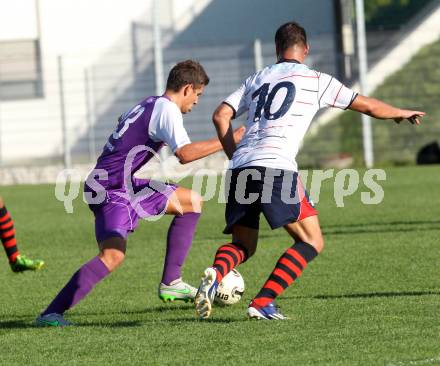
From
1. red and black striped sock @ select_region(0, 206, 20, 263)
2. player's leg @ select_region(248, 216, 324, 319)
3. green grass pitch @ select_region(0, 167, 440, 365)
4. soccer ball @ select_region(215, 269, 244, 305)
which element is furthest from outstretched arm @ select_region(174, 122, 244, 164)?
red and black striped sock @ select_region(0, 206, 20, 263)

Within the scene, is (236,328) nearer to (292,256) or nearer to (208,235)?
(292,256)

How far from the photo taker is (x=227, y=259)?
6.93 m

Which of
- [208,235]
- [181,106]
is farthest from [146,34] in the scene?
[181,106]

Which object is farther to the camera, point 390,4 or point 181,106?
point 390,4

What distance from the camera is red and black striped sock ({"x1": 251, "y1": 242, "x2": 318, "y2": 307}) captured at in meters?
6.86

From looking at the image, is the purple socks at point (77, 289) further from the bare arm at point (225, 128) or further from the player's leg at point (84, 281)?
the bare arm at point (225, 128)

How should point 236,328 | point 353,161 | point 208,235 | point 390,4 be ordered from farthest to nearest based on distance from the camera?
1. point 390,4
2. point 353,161
3. point 208,235
4. point 236,328

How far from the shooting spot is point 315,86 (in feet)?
22.9

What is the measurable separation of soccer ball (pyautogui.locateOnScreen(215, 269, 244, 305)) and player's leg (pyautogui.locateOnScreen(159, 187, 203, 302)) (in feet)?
0.95

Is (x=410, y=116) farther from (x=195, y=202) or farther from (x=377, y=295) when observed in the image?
(x=195, y=202)

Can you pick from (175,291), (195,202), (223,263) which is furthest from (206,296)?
(195,202)

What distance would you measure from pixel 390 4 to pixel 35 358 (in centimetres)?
4464

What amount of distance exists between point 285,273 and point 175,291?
4.16 ft

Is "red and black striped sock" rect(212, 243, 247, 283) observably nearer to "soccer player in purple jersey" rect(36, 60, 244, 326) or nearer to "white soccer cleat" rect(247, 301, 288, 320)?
"white soccer cleat" rect(247, 301, 288, 320)
